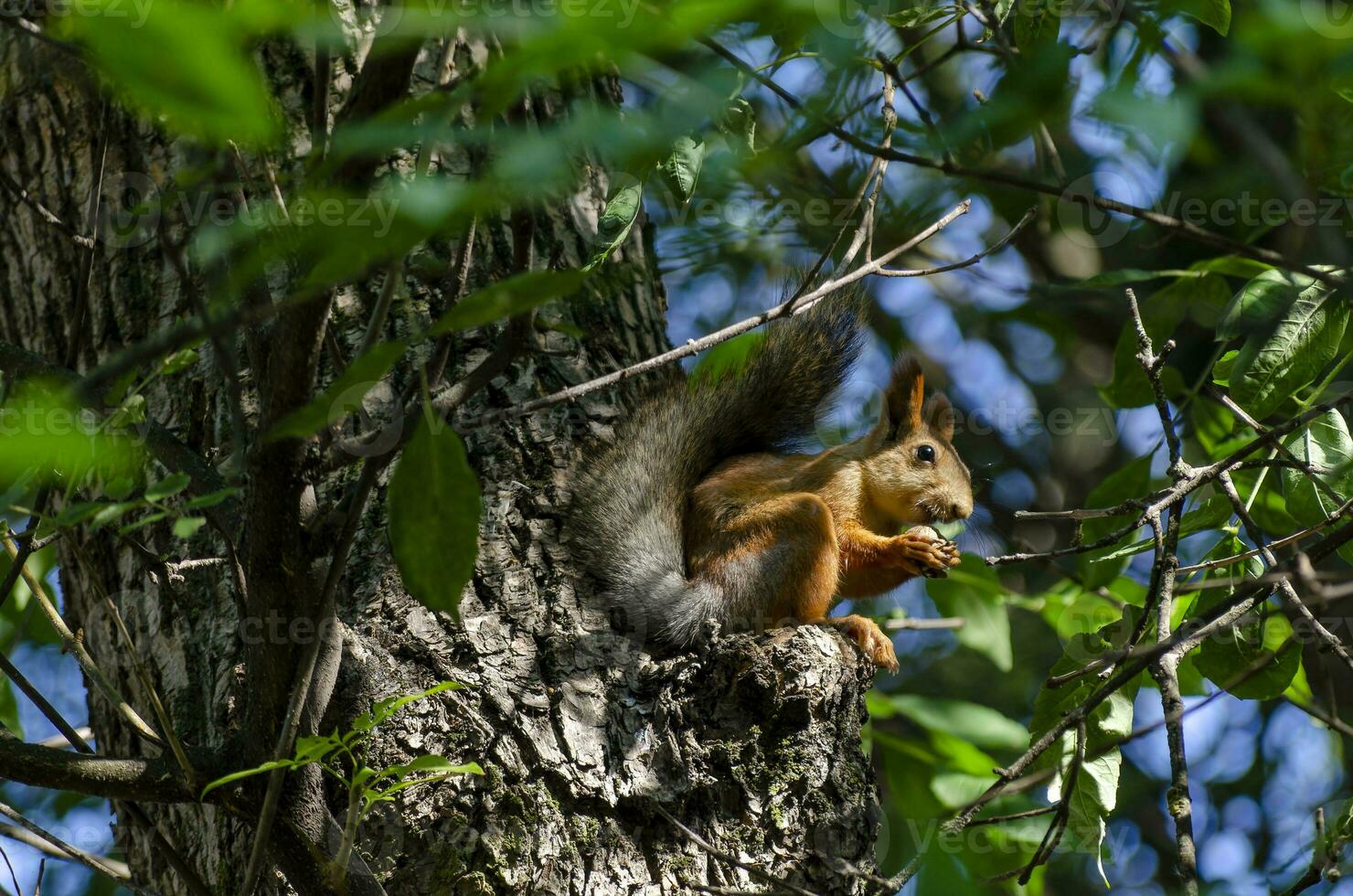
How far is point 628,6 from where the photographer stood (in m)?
0.58

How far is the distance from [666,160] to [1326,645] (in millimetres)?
1051

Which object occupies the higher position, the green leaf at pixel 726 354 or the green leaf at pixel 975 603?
the green leaf at pixel 726 354

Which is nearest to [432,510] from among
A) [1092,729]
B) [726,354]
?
[726,354]

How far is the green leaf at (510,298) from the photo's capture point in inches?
26.3

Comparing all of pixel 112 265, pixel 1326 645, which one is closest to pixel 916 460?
pixel 1326 645

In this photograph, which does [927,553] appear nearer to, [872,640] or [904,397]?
[872,640]

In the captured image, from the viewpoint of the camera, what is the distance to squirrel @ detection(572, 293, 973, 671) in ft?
5.90

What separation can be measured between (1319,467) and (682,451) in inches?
43.4

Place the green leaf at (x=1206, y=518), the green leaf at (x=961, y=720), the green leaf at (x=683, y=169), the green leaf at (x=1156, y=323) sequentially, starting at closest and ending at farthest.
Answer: the green leaf at (x=683, y=169) → the green leaf at (x=1206, y=518) → the green leaf at (x=1156, y=323) → the green leaf at (x=961, y=720)

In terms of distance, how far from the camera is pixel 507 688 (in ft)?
4.83

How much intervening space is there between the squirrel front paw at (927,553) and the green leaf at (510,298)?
75.5 inches

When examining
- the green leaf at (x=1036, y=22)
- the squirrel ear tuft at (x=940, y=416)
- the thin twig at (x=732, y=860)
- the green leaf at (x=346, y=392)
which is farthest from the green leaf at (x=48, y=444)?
the squirrel ear tuft at (x=940, y=416)

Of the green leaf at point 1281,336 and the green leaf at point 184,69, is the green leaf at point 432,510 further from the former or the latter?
the green leaf at point 1281,336

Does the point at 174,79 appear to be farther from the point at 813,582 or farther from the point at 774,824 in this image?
the point at 813,582
